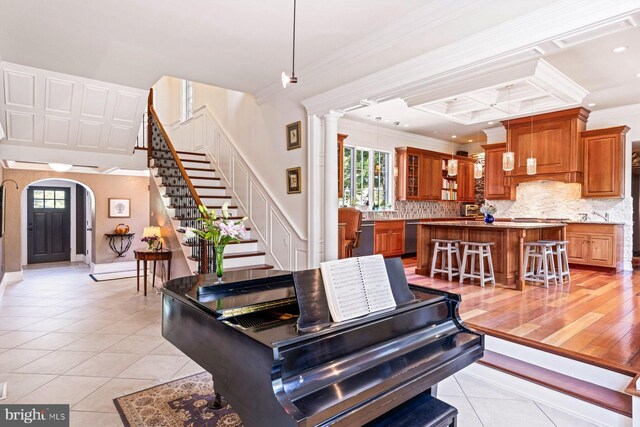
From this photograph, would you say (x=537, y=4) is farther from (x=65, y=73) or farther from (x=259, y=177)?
(x=65, y=73)

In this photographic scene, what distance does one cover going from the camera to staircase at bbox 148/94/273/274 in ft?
16.3

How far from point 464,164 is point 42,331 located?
31.7ft

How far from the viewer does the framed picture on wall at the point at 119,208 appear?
8969 mm

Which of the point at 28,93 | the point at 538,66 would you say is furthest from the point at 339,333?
the point at 28,93

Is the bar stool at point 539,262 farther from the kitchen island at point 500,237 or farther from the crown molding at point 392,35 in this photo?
the crown molding at point 392,35

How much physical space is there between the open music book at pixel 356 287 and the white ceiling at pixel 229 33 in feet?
7.00

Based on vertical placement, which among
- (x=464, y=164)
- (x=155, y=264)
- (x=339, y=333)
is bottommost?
(x=155, y=264)

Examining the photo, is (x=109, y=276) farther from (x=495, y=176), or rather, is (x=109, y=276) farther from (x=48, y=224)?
(x=495, y=176)

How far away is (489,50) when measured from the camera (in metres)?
2.91

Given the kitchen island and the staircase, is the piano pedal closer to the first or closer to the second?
the staircase

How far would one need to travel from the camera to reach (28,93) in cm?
463

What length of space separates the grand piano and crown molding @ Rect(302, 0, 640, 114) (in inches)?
78.4

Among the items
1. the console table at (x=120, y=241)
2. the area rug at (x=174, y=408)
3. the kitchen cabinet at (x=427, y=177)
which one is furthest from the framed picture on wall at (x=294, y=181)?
the console table at (x=120, y=241)

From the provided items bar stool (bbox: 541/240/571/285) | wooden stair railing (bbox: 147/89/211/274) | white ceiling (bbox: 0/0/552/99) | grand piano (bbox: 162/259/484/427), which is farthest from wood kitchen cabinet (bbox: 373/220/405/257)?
grand piano (bbox: 162/259/484/427)
